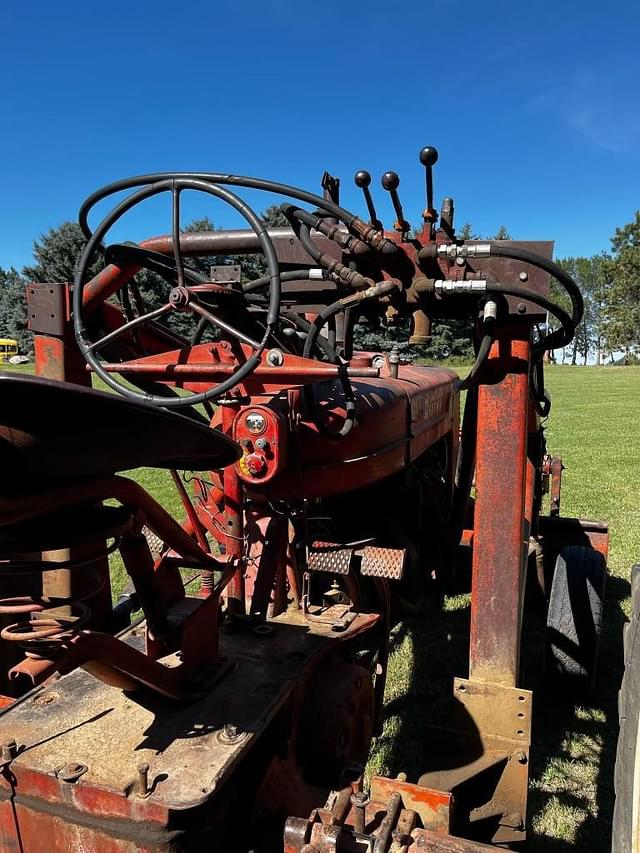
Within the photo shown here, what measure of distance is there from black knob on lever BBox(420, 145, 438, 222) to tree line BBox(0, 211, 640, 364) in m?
12.1

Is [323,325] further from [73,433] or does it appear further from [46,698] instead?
[46,698]

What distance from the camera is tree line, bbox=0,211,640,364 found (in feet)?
71.8

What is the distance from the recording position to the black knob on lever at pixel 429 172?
2128mm

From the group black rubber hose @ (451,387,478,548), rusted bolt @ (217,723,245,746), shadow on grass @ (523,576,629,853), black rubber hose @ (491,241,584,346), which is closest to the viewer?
rusted bolt @ (217,723,245,746)

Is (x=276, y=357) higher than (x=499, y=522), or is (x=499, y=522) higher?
(x=276, y=357)

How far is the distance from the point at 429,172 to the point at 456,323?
44.0 ft

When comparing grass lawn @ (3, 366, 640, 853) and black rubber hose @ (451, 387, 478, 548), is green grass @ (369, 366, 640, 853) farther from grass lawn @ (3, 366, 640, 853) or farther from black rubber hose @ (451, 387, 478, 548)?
black rubber hose @ (451, 387, 478, 548)

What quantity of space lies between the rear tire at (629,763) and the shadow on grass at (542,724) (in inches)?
35.9

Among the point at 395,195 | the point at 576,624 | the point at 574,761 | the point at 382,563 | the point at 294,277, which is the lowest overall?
the point at 574,761

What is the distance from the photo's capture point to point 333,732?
83.3 inches

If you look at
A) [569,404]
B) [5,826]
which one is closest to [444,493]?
[5,826]

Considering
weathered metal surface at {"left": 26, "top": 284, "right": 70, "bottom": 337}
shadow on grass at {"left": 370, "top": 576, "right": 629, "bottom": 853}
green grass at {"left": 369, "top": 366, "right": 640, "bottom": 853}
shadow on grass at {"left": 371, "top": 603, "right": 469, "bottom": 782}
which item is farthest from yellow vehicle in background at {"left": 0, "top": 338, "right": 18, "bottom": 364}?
weathered metal surface at {"left": 26, "top": 284, "right": 70, "bottom": 337}

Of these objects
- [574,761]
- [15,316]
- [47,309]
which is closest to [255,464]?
[47,309]

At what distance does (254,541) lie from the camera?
2.51 metres
